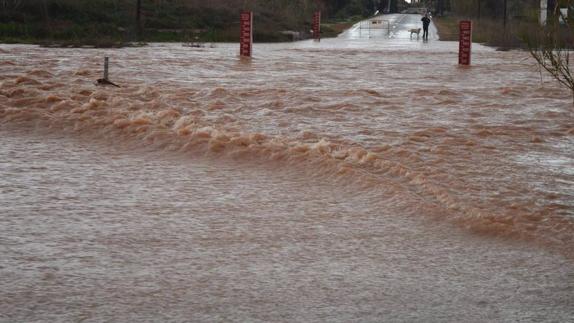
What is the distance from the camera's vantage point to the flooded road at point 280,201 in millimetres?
7969

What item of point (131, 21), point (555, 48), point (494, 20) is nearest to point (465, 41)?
point (555, 48)

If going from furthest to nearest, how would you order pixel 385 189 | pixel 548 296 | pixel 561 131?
pixel 561 131, pixel 385 189, pixel 548 296

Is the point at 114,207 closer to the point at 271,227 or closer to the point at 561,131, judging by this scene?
the point at 271,227

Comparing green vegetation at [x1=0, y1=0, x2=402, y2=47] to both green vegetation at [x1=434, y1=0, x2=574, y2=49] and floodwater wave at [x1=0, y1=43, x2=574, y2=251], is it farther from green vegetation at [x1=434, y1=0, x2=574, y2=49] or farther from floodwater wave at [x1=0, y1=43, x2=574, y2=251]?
floodwater wave at [x1=0, y1=43, x2=574, y2=251]

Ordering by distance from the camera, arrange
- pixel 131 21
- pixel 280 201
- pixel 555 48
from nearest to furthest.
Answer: pixel 280 201, pixel 555 48, pixel 131 21

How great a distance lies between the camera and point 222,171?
1352 centimetres

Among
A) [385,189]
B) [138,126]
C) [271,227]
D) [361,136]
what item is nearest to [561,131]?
[361,136]

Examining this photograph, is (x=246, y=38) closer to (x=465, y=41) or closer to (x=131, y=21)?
(x=465, y=41)

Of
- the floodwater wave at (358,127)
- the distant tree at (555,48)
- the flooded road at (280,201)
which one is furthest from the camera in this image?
the floodwater wave at (358,127)

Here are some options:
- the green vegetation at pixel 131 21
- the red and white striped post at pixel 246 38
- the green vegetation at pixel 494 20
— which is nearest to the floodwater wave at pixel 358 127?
the green vegetation at pixel 494 20

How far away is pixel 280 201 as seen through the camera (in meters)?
11.7

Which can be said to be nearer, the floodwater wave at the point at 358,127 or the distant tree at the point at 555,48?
the distant tree at the point at 555,48

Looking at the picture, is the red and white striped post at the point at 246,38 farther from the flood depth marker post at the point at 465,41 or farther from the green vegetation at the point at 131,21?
the flood depth marker post at the point at 465,41

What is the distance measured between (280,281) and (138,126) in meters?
9.11
